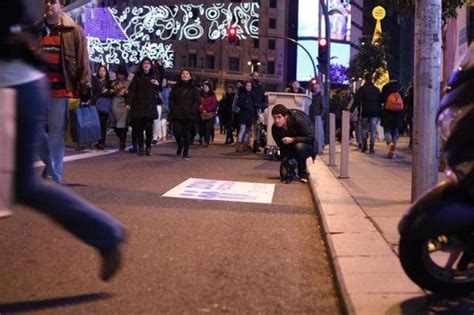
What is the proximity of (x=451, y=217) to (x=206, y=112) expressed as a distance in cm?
1582

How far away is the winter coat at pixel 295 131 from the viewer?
9.70m

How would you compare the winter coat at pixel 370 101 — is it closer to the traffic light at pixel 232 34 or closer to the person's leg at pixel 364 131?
the person's leg at pixel 364 131

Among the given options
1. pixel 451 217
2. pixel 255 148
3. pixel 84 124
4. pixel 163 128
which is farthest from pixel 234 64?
pixel 451 217

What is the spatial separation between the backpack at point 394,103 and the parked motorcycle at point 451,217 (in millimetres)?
11213

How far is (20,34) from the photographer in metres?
3.22

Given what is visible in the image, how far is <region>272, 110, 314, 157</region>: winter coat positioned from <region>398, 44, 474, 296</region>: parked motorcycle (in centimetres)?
599

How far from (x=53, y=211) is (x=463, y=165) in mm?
2069

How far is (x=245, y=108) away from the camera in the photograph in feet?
52.8

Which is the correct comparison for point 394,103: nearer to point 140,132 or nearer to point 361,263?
point 140,132

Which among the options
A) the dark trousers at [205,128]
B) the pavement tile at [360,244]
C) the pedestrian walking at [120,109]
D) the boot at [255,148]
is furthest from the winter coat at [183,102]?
the pavement tile at [360,244]

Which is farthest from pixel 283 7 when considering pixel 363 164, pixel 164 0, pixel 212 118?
pixel 363 164

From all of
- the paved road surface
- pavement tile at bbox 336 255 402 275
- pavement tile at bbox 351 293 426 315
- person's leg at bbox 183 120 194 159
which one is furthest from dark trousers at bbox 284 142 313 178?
pavement tile at bbox 351 293 426 315

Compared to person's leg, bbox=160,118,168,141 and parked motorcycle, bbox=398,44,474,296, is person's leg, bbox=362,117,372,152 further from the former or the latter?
parked motorcycle, bbox=398,44,474,296

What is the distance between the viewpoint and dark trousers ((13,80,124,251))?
10.7ft
